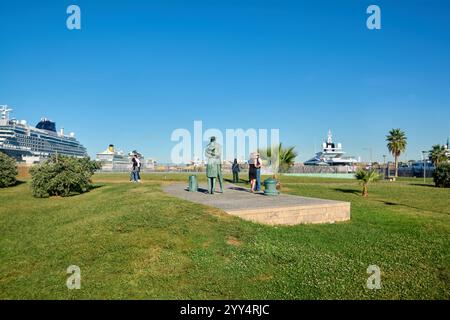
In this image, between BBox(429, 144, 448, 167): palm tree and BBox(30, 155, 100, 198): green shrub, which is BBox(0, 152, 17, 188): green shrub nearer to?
BBox(30, 155, 100, 198): green shrub

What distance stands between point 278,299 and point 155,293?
1.78m

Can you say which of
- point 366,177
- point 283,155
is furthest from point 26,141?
point 366,177

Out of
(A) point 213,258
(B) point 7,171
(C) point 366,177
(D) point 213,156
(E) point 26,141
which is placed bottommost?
(A) point 213,258

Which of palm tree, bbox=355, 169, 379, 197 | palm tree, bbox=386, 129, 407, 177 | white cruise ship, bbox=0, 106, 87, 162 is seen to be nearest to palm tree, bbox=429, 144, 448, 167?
palm tree, bbox=386, 129, 407, 177

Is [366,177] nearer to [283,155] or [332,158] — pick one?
[283,155]

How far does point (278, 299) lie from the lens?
13.9 feet

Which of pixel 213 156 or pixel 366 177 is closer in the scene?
pixel 213 156

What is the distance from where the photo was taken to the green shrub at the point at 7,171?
2197 centimetres

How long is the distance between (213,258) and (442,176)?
27526 millimetres

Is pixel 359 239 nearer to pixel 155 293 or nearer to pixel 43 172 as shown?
pixel 155 293

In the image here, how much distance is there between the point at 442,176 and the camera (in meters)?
25.3

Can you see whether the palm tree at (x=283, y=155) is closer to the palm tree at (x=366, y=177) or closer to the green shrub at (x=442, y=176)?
the palm tree at (x=366, y=177)
